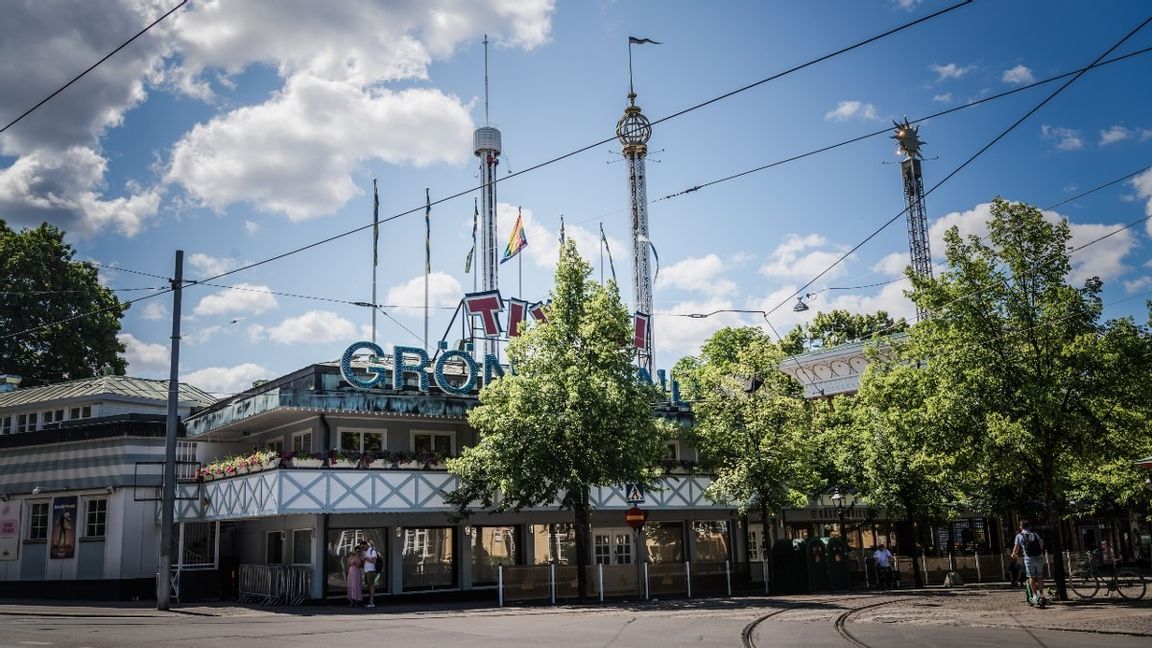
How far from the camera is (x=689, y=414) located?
39375mm

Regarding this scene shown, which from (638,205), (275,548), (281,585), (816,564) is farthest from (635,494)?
(638,205)

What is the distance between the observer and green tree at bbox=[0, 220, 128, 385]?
5750cm

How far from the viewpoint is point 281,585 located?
29844mm

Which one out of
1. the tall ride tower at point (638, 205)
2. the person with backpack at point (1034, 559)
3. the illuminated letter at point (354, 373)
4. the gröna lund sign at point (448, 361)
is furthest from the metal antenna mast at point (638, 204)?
the person with backpack at point (1034, 559)

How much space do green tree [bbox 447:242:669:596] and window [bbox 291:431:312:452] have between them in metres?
6.30

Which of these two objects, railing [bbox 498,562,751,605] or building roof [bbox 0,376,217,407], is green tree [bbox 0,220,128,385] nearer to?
building roof [bbox 0,376,217,407]

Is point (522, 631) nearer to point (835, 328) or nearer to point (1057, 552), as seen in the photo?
point (1057, 552)

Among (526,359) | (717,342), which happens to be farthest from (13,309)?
(717,342)

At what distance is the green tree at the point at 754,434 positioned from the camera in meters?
33.3

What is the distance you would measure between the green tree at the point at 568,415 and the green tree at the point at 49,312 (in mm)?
38236

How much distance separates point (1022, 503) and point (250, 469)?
30.6m

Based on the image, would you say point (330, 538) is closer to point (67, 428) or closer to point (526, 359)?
point (526, 359)

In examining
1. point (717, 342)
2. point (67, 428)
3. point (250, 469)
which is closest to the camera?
point (250, 469)

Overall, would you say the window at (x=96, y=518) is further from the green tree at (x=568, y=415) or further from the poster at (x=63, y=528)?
the green tree at (x=568, y=415)
